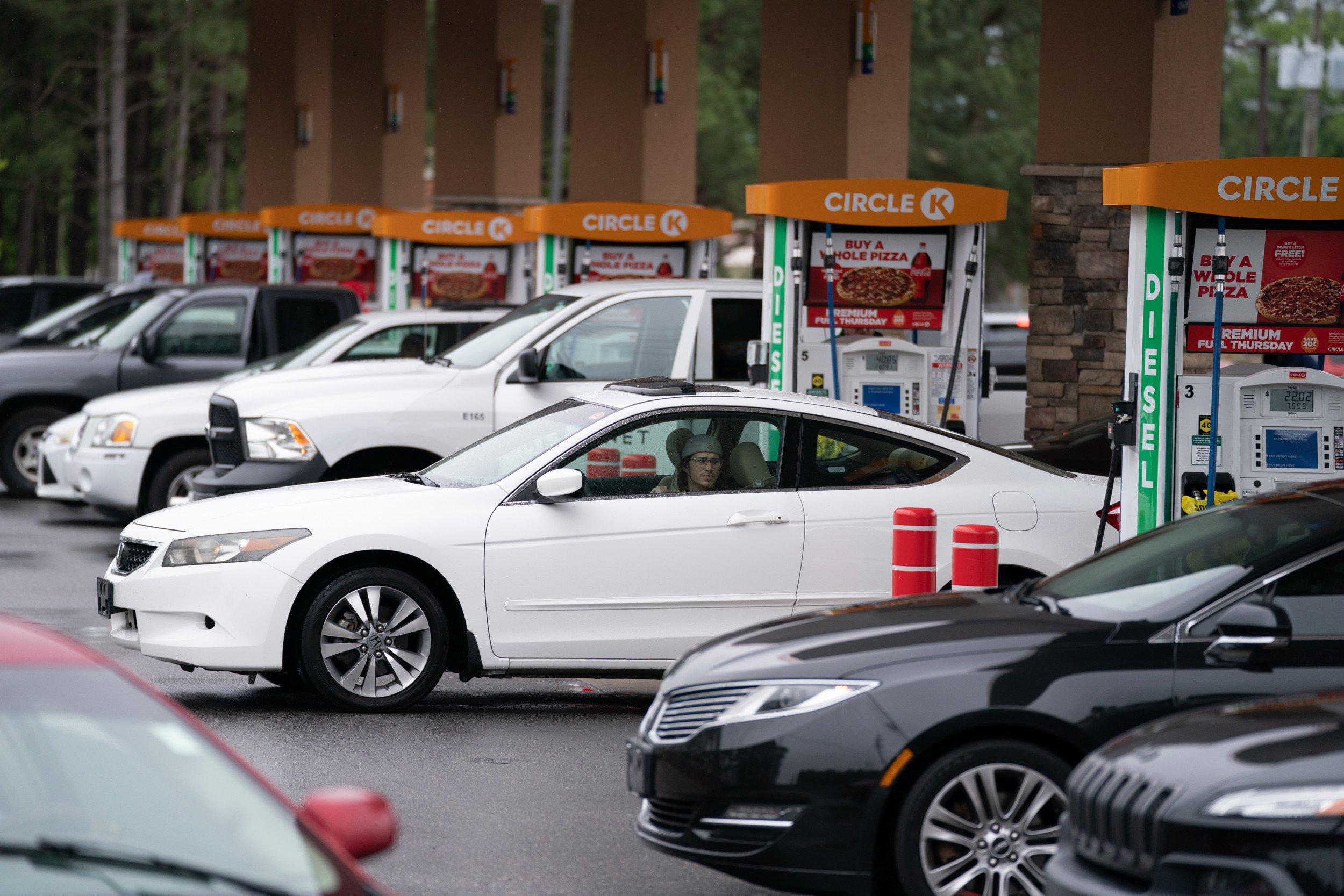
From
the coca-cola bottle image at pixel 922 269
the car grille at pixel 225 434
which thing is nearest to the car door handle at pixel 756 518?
the coca-cola bottle image at pixel 922 269

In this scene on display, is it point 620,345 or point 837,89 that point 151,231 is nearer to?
point 837,89

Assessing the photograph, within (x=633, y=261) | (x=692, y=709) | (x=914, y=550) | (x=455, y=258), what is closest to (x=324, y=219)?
(x=455, y=258)

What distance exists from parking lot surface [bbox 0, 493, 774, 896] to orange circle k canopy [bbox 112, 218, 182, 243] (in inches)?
784

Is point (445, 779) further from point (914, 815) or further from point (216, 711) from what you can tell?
point (914, 815)

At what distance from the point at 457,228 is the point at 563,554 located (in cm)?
1131

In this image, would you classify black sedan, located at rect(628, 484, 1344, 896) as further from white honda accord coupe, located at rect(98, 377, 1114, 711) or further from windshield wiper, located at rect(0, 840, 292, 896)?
white honda accord coupe, located at rect(98, 377, 1114, 711)

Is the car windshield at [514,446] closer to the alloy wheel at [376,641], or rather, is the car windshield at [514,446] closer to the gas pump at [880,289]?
the alloy wheel at [376,641]

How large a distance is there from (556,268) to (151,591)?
319 inches

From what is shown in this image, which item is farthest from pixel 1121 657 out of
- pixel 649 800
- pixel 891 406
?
pixel 891 406

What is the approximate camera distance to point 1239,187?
28.2 feet

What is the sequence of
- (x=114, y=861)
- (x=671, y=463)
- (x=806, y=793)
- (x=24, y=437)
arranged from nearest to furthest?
(x=114, y=861) < (x=806, y=793) < (x=671, y=463) < (x=24, y=437)

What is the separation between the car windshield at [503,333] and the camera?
39.3 ft

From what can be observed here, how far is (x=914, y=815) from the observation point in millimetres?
4930

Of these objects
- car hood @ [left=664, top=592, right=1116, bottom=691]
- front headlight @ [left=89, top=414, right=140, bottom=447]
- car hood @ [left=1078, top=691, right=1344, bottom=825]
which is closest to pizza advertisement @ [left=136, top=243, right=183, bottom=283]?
front headlight @ [left=89, top=414, right=140, bottom=447]
